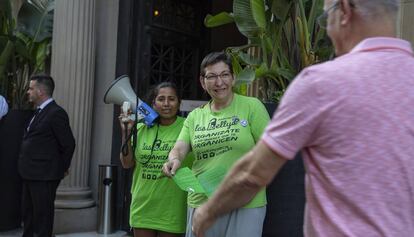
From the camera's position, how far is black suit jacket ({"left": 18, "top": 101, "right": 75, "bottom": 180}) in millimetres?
6445

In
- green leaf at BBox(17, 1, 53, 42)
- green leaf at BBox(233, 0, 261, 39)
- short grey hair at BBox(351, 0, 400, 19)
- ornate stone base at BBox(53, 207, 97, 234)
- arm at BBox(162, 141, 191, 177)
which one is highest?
green leaf at BBox(17, 1, 53, 42)

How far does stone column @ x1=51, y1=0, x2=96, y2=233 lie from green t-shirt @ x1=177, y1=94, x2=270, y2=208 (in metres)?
3.90

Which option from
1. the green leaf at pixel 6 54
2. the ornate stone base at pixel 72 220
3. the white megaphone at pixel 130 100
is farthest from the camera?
the green leaf at pixel 6 54

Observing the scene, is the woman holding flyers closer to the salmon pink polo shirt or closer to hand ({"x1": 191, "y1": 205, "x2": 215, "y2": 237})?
hand ({"x1": 191, "y1": 205, "x2": 215, "y2": 237})

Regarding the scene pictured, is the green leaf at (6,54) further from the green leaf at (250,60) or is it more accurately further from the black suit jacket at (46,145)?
the green leaf at (250,60)

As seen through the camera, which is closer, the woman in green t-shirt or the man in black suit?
the woman in green t-shirt

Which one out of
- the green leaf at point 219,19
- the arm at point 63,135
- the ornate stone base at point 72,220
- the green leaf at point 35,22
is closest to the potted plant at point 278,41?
the green leaf at point 219,19

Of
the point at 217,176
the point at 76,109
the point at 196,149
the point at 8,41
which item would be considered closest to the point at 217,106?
the point at 196,149

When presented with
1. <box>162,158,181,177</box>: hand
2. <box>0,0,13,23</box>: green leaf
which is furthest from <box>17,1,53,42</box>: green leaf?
<box>162,158,181,177</box>: hand

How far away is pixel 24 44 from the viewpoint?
27.4ft

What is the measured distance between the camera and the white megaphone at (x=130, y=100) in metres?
4.66

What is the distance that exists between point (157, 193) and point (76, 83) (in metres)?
3.48

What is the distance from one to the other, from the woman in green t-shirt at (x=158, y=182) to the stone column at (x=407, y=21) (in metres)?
2.21

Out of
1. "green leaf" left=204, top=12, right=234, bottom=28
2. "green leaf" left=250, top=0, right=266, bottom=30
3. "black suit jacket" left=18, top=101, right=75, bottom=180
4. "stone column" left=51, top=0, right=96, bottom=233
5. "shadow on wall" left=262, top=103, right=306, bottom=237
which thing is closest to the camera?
"shadow on wall" left=262, top=103, right=306, bottom=237
